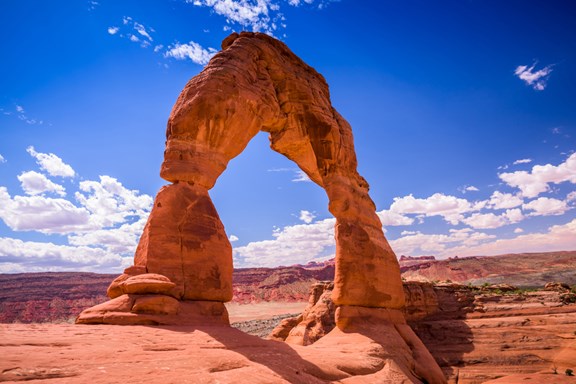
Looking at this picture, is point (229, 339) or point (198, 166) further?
point (198, 166)

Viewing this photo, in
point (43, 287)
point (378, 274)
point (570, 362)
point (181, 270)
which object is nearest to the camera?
point (181, 270)

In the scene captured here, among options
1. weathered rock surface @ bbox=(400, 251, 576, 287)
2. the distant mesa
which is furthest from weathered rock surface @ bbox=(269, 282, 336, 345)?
weathered rock surface @ bbox=(400, 251, 576, 287)

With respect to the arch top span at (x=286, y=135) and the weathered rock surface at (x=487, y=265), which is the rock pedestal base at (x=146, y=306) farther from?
the weathered rock surface at (x=487, y=265)

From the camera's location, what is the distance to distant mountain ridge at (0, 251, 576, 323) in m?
50.8

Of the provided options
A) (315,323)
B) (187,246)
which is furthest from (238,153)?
(315,323)

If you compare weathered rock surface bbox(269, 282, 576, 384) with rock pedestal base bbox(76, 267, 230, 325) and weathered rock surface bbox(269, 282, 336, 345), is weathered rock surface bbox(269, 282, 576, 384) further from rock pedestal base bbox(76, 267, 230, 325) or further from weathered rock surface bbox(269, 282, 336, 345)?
rock pedestal base bbox(76, 267, 230, 325)

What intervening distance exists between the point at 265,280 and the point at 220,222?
7489 cm

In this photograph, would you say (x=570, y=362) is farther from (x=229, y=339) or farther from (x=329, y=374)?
(x=229, y=339)

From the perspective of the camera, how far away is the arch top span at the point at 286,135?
9227mm

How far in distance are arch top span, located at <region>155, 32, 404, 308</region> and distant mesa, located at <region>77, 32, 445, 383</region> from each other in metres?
0.03

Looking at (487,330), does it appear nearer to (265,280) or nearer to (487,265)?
(487,265)

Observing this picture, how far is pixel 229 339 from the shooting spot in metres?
6.43

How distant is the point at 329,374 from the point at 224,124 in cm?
650

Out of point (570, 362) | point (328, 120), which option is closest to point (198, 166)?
point (328, 120)
